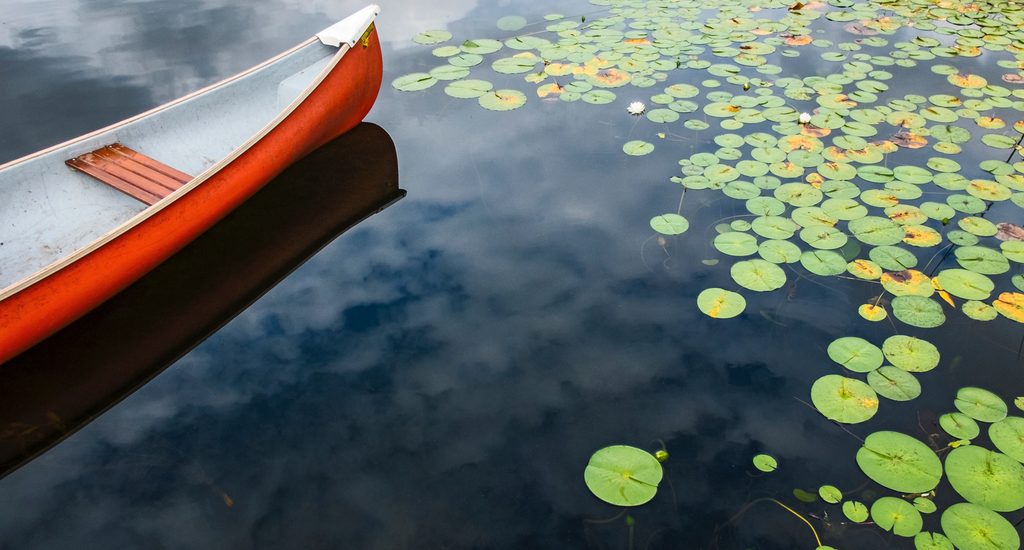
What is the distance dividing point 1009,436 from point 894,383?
428mm

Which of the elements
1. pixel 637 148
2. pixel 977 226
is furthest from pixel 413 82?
pixel 977 226

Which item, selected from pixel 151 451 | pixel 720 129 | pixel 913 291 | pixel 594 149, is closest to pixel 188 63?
pixel 594 149

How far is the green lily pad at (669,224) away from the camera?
3.72 metres

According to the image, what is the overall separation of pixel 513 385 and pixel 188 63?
513 centimetres

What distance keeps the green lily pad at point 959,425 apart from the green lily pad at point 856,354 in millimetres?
332

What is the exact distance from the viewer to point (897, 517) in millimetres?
2225

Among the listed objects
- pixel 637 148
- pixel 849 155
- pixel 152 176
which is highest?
pixel 152 176

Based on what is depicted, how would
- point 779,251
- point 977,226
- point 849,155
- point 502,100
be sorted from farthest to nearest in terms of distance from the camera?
1. point 502,100
2. point 849,155
3. point 977,226
4. point 779,251

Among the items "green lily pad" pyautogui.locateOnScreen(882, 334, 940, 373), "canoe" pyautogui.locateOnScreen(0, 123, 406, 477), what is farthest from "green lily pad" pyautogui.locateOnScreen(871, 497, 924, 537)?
"canoe" pyautogui.locateOnScreen(0, 123, 406, 477)

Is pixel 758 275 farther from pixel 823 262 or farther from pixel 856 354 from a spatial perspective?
pixel 856 354

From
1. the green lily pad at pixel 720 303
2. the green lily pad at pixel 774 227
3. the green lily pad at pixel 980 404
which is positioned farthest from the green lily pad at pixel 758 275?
the green lily pad at pixel 980 404

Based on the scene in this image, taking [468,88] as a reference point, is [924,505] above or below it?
below

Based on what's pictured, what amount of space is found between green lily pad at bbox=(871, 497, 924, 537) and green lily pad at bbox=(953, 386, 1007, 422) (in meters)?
0.64

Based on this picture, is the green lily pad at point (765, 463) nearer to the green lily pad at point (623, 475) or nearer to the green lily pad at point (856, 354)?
the green lily pad at point (623, 475)
